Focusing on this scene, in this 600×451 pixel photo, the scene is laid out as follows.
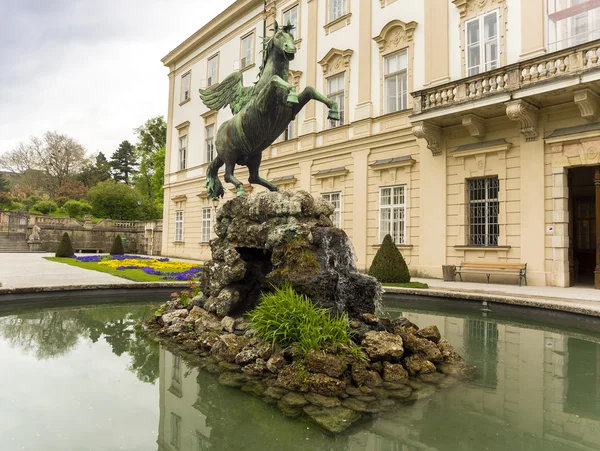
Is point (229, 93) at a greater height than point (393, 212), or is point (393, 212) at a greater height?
point (229, 93)

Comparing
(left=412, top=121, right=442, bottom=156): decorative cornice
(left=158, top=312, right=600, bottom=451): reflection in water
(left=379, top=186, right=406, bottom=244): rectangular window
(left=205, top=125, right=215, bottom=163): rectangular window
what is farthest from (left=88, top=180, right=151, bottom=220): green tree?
(left=158, top=312, right=600, bottom=451): reflection in water

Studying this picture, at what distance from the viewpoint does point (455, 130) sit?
1427 centimetres

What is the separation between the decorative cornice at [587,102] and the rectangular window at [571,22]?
2.01m

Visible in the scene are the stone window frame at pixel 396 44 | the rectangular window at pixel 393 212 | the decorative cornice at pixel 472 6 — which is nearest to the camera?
the decorative cornice at pixel 472 6

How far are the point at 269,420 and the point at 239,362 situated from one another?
1.52 metres

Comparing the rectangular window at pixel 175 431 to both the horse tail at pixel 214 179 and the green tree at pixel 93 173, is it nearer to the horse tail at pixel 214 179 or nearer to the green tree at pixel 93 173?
the horse tail at pixel 214 179

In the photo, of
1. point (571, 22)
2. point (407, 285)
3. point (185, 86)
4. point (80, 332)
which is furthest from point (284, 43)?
point (185, 86)

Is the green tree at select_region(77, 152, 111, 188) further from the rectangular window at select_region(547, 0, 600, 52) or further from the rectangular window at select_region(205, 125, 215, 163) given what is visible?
the rectangular window at select_region(547, 0, 600, 52)

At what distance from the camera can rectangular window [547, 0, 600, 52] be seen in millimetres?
11867

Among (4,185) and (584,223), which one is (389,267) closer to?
(584,223)

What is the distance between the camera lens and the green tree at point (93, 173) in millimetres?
54875

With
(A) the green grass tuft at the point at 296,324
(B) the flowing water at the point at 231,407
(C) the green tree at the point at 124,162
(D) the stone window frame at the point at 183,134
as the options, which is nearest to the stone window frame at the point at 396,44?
(B) the flowing water at the point at 231,407

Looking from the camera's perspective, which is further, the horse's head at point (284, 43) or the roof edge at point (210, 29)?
the roof edge at point (210, 29)

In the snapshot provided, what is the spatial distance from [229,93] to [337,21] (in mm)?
12827
